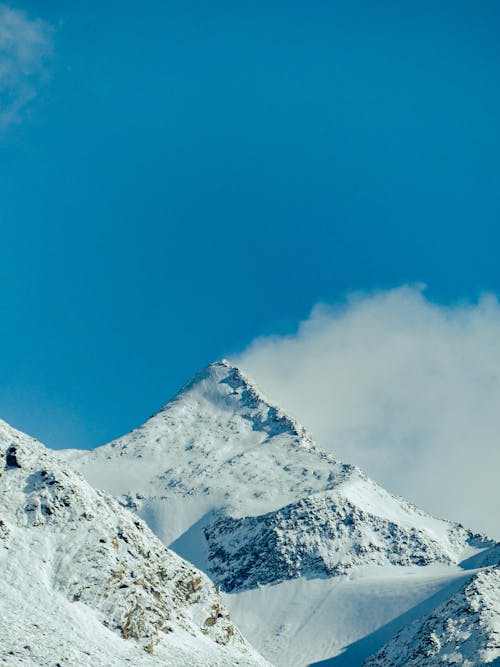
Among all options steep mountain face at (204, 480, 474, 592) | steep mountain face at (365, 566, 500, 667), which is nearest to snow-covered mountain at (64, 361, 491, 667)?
steep mountain face at (204, 480, 474, 592)

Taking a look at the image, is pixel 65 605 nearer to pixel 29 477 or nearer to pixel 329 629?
pixel 29 477

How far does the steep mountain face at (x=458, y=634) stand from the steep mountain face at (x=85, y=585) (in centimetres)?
3268

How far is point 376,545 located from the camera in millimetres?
184500

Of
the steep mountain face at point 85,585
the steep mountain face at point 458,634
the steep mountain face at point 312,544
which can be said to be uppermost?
the steep mountain face at point 312,544

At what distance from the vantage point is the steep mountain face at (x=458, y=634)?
108 meters

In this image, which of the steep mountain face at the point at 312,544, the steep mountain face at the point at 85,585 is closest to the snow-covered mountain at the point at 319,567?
the steep mountain face at the point at 312,544

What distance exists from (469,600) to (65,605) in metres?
69.6

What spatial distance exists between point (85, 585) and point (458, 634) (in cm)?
6080

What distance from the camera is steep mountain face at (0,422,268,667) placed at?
6794 centimetres

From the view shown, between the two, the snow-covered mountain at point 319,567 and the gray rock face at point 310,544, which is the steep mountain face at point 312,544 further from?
the snow-covered mountain at point 319,567

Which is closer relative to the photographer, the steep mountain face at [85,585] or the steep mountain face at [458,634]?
the steep mountain face at [85,585]

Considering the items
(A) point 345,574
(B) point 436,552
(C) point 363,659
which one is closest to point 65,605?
(C) point 363,659

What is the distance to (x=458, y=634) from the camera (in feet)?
373

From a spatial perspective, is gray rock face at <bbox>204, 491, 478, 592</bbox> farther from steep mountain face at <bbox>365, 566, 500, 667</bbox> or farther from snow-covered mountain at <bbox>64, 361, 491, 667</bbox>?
steep mountain face at <bbox>365, 566, 500, 667</bbox>
